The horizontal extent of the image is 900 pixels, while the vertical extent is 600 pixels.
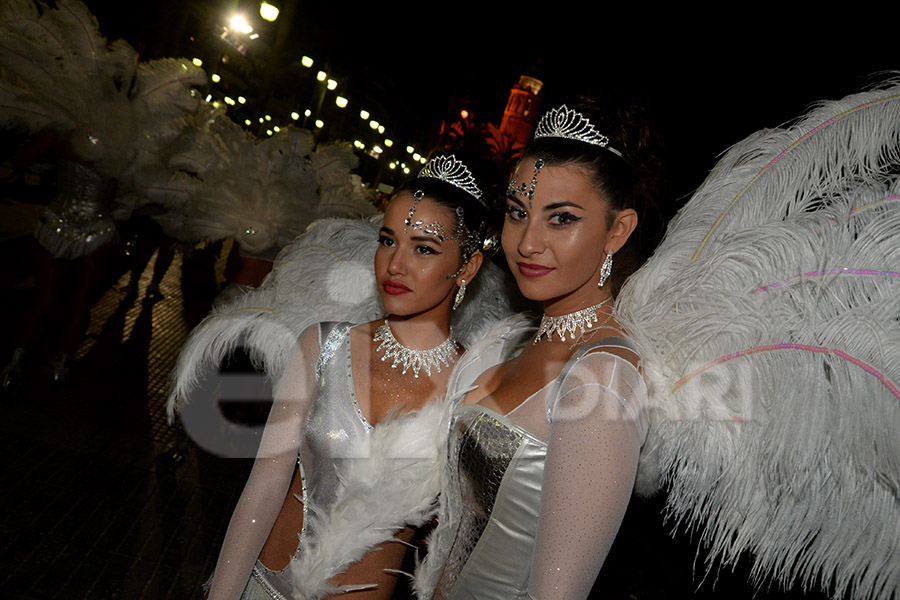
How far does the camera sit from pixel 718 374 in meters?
1.17

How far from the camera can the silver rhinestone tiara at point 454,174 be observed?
2.00 meters

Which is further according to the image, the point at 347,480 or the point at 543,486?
the point at 347,480

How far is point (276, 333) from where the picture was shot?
2.33 metres

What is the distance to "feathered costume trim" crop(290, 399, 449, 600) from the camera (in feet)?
5.50

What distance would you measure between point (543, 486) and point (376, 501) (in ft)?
2.17

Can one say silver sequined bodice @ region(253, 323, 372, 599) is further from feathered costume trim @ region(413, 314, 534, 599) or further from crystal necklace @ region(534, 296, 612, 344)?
crystal necklace @ region(534, 296, 612, 344)

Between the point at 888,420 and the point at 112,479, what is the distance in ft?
12.6

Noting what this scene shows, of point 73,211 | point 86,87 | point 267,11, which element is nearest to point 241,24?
point 267,11

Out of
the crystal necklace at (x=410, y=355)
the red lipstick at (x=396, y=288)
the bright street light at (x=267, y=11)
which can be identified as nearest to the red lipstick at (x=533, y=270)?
the red lipstick at (x=396, y=288)

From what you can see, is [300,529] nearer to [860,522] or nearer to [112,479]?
[860,522]

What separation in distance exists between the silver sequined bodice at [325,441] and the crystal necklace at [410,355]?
160 mm

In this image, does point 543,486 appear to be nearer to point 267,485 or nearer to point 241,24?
point 267,485

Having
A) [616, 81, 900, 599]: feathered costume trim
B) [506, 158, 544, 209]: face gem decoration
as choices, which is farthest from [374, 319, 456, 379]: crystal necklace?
[616, 81, 900, 599]: feathered costume trim

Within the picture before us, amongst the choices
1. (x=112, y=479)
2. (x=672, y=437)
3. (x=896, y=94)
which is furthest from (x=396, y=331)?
(x=112, y=479)
